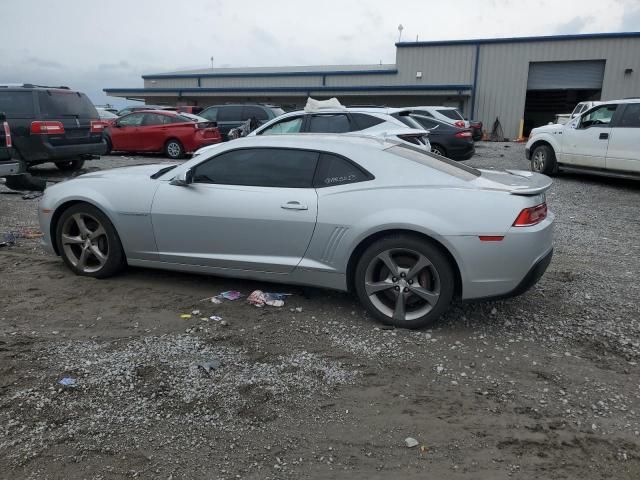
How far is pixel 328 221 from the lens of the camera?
13.7 feet

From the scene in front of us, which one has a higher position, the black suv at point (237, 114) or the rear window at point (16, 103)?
the rear window at point (16, 103)

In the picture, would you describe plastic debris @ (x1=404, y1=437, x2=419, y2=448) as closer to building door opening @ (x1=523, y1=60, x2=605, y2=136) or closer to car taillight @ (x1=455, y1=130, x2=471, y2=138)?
car taillight @ (x1=455, y1=130, x2=471, y2=138)

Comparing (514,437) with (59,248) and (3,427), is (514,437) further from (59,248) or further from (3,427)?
(59,248)

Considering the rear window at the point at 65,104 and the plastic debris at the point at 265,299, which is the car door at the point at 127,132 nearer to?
the rear window at the point at 65,104

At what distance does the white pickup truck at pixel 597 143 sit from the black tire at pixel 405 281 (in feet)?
27.2

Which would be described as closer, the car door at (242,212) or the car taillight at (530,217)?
the car taillight at (530,217)

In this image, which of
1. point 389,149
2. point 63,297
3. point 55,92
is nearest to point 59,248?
point 63,297

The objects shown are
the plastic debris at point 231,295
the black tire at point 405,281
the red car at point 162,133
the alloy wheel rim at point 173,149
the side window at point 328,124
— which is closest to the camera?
the black tire at point 405,281

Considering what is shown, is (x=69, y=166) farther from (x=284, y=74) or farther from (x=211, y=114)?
(x=284, y=74)

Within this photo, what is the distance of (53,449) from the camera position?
8.94 feet

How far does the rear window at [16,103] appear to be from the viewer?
10.1 m

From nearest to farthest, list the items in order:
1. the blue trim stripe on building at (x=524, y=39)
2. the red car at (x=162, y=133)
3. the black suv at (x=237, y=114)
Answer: the red car at (x=162, y=133)
the black suv at (x=237, y=114)
the blue trim stripe on building at (x=524, y=39)

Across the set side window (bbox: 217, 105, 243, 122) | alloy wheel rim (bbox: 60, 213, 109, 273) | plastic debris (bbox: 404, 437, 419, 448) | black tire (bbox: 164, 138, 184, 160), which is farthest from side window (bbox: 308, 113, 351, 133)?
side window (bbox: 217, 105, 243, 122)

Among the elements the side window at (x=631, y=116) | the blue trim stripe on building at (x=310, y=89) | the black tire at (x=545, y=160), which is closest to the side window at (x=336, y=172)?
the side window at (x=631, y=116)
